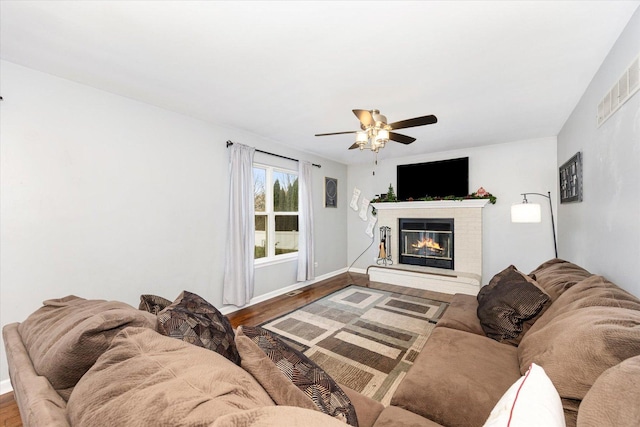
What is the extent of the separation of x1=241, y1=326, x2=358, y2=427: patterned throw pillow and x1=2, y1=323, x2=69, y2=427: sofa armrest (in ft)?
1.63

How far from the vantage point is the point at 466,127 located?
358cm

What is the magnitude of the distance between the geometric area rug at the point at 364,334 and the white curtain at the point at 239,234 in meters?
0.66

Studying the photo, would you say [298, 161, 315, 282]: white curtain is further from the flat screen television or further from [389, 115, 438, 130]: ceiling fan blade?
[389, 115, 438, 130]: ceiling fan blade

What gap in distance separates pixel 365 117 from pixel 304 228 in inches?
107

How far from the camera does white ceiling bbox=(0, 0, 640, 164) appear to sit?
61.0 inches

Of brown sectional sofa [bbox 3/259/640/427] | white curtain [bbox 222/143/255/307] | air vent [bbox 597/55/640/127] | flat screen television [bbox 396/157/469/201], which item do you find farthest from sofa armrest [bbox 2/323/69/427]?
flat screen television [bbox 396/157/469/201]

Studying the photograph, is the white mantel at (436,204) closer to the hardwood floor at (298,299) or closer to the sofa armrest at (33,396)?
the hardwood floor at (298,299)

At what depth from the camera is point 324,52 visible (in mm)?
1922

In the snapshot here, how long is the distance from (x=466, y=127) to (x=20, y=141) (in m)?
4.66

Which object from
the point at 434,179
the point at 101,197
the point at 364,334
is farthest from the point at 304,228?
the point at 101,197

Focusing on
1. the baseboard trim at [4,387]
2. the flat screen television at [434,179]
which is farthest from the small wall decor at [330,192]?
the baseboard trim at [4,387]

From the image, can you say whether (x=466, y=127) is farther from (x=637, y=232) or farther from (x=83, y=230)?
(x=83, y=230)

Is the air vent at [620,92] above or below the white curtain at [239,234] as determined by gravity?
above

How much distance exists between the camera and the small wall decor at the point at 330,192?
17.8ft
